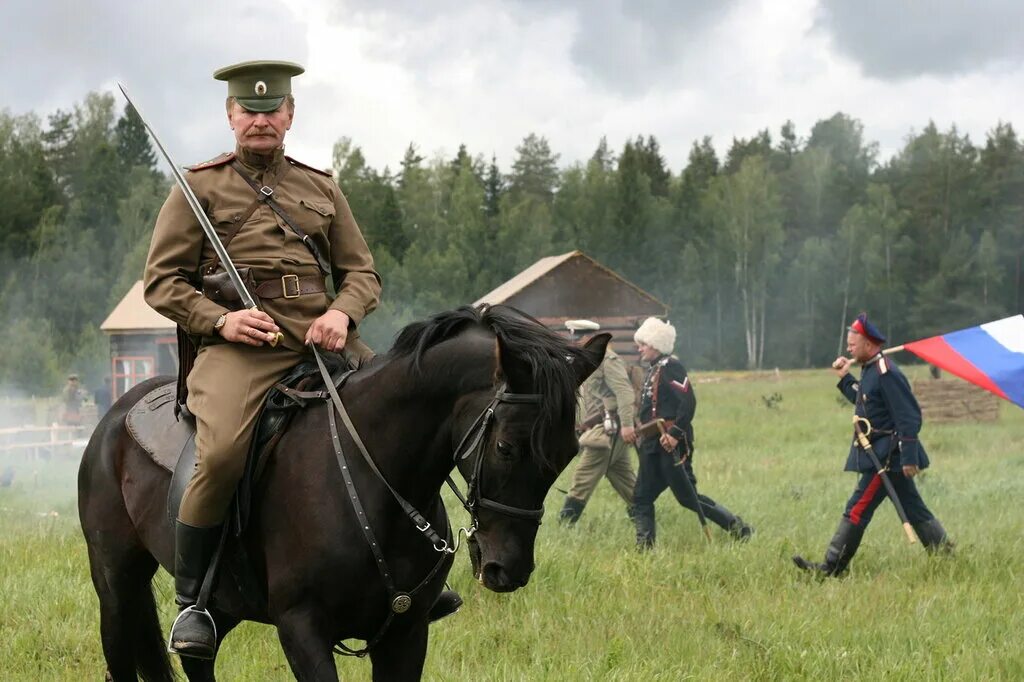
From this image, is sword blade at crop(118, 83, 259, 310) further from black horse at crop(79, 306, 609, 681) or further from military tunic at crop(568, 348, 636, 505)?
military tunic at crop(568, 348, 636, 505)

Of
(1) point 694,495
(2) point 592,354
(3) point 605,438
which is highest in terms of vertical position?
(2) point 592,354

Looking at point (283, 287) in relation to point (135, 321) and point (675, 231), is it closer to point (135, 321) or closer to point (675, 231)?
point (135, 321)

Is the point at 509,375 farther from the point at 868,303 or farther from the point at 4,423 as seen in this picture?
the point at 868,303

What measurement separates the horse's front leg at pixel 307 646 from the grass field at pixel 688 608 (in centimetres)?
192

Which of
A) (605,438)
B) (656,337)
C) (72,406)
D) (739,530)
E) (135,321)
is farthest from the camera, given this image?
(135,321)

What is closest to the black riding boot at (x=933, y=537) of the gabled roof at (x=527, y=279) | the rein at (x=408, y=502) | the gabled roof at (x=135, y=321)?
the rein at (x=408, y=502)

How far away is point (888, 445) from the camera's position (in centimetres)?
A: 925

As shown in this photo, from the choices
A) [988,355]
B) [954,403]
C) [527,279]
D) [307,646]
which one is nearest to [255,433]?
[307,646]

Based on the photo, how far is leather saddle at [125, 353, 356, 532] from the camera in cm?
429

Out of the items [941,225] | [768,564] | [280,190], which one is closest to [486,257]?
[941,225]

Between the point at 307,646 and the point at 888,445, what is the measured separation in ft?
21.2

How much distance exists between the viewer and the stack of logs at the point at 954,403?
2355 centimetres

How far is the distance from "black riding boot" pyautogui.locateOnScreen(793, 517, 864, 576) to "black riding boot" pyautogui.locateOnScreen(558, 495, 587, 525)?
2750 millimetres

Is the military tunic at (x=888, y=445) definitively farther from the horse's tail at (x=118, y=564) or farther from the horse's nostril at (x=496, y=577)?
the horse's nostril at (x=496, y=577)
